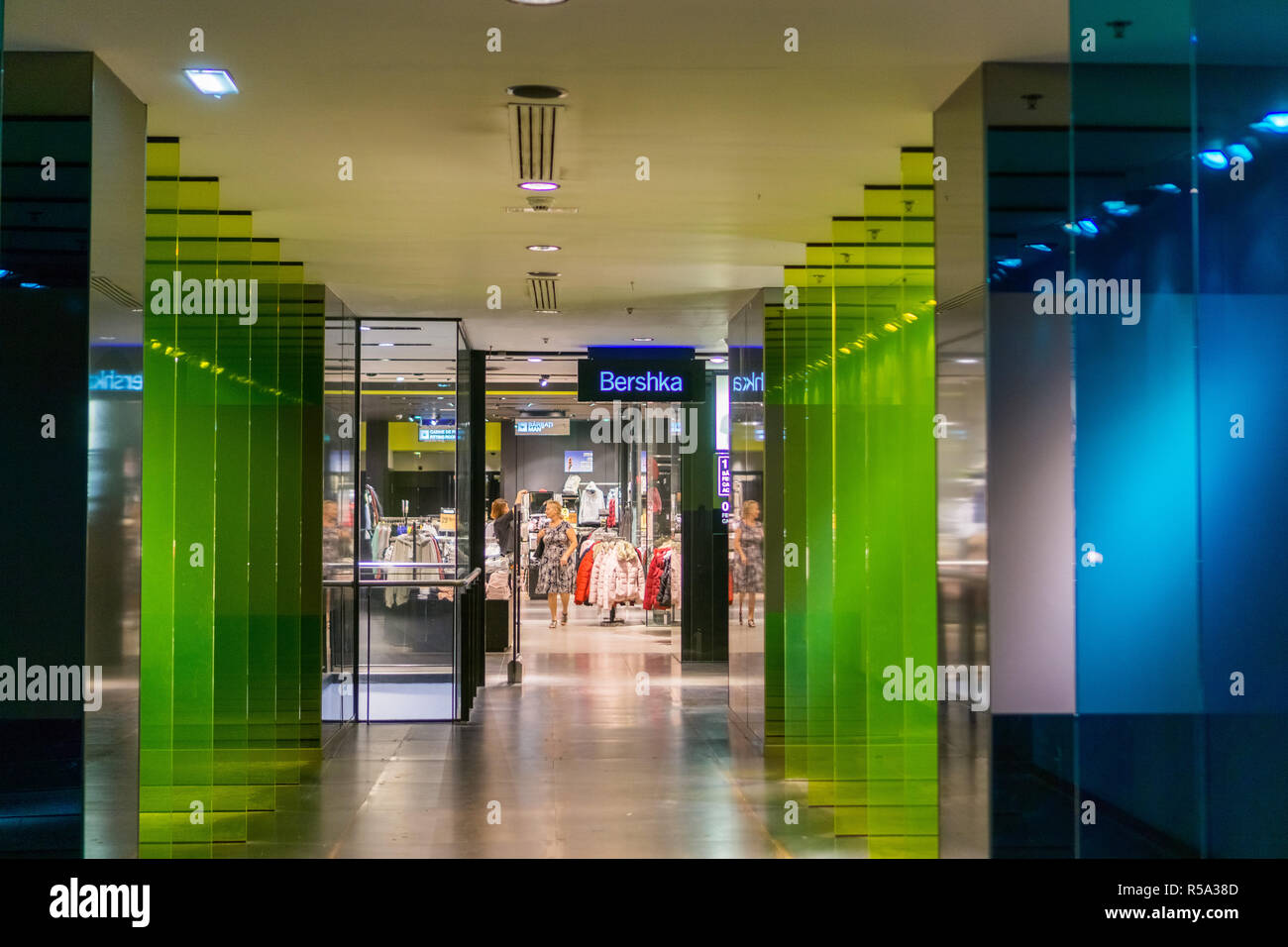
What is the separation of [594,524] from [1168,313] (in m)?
17.4

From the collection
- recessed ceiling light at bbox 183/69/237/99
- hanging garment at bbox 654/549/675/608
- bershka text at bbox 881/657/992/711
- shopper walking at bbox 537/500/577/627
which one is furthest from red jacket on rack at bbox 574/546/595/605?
recessed ceiling light at bbox 183/69/237/99

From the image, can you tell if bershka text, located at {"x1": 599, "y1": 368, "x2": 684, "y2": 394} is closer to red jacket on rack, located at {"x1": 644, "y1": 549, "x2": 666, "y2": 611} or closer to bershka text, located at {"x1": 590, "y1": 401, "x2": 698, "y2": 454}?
bershka text, located at {"x1": 590, "y1": 401, "x2": 698, "y2": 454}

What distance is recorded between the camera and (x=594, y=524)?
20.3 meters

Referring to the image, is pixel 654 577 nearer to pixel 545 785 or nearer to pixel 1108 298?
pixel 545 785

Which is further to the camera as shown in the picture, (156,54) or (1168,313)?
(156,54)

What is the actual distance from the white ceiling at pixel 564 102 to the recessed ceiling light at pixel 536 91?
50mm

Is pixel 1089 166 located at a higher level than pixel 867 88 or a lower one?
lower

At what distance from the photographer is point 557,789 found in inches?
293

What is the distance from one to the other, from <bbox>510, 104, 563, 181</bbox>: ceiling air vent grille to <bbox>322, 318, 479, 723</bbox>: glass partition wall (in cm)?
423

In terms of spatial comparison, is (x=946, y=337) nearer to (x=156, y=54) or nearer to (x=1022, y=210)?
(x=1022, y=210)

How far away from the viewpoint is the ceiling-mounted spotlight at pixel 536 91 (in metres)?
4.56

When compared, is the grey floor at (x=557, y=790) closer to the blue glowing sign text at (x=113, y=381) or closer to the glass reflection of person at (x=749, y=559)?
the glass reflection of person at (x=749, y=559)

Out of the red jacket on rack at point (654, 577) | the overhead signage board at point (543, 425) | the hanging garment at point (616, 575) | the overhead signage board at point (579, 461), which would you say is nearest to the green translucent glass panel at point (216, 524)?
the red jacket on rack at point (654, 577)

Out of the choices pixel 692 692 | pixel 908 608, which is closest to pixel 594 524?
pixel 692 692
